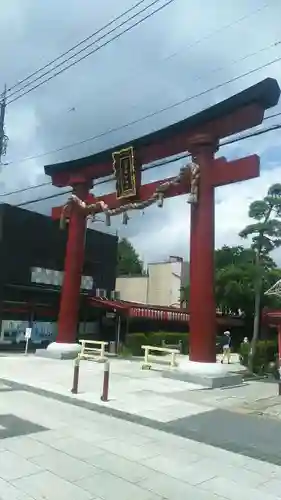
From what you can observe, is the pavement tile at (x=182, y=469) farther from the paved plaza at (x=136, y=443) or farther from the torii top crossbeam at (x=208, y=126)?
the torii top crossbeam at (x=208, y=126)

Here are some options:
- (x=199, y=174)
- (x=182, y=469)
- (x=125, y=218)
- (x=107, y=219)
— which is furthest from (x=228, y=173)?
(x=182, y=469)

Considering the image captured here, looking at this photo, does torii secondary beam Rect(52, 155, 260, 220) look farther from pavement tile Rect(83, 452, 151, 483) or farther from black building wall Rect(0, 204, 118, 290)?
pavement tile Rect(83, 452, 151, 483)

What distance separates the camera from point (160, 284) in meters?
47.2

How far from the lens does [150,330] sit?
31.5 metres

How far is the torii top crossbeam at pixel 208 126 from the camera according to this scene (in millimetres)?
14841

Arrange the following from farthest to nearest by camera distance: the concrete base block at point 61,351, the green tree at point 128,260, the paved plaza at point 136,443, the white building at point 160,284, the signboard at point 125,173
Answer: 1. the green tree at point 128,260
2. the white building at point 160,284
3. the concrete base block at point 61,351
4. the signboard at point 125,173
5. the paved plaza at point 136,443

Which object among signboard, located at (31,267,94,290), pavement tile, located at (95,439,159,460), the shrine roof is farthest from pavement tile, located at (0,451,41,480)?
signboard, located at (31,267,94,290)

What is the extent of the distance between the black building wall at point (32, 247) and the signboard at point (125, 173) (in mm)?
7643

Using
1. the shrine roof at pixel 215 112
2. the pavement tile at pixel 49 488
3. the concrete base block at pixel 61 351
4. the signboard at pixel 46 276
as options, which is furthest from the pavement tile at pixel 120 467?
the signboard at pixel 46 276

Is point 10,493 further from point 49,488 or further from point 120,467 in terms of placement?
point 120,467

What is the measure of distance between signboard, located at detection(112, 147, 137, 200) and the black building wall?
25.1ft

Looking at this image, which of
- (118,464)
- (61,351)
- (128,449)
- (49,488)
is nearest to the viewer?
(49,488)

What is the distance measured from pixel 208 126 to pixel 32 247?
13.3m

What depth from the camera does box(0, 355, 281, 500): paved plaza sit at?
5.41 meters
